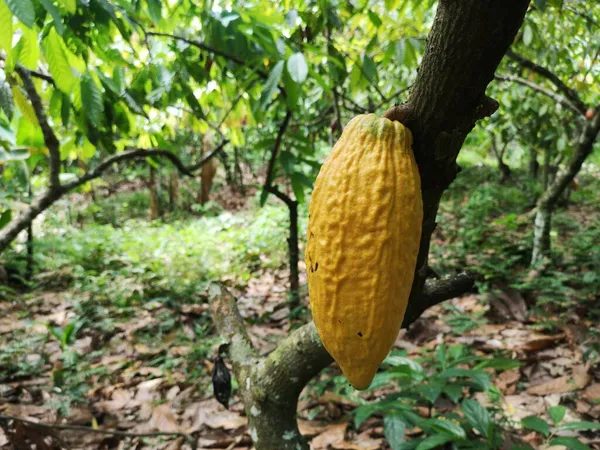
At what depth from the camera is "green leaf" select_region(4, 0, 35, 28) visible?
802 millimetres

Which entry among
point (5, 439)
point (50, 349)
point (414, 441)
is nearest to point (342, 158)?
point (414, 441)

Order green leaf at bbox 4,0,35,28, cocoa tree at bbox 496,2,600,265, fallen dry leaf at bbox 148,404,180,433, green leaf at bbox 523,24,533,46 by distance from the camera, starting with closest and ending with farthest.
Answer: green leaf at bbox 4,0,35,28
fallen dry leaf at bbox 148,404,180,433
green leaf at bbox 523,24,533,46
cocoa tree at bbox 496,2,600,265

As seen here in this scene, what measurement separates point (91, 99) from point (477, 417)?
148 centimetres

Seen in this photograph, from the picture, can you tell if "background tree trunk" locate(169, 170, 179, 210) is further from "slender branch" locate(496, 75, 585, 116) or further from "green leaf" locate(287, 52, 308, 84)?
"green leaf" locate(287, 52, 308, 84)

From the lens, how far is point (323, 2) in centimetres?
185

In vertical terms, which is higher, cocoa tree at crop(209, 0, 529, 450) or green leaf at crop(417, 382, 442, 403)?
cocoa tree at crop(209, 0, 529, 450)

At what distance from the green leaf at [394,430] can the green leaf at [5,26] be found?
52.7 inches

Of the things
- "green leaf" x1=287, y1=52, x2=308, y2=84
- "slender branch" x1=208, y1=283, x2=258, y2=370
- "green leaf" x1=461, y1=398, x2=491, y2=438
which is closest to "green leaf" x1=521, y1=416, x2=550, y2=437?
"green leaf" x1=461, y1=398, x2=491, y2=438

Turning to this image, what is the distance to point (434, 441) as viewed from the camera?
1228 mm

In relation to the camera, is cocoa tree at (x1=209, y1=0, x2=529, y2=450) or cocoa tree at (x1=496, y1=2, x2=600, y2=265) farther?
cocoa tree at (x1=496, y1=2, x2=600, y2=265)

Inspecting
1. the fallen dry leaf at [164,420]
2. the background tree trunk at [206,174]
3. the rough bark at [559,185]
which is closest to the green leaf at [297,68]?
the fallen dry leaf at [164,420]

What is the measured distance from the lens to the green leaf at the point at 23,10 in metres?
0.80

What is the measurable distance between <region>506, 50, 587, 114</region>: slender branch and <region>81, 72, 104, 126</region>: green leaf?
2.12 m

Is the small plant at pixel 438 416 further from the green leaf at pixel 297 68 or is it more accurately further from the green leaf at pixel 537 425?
the green leaf at pixel 297 68
